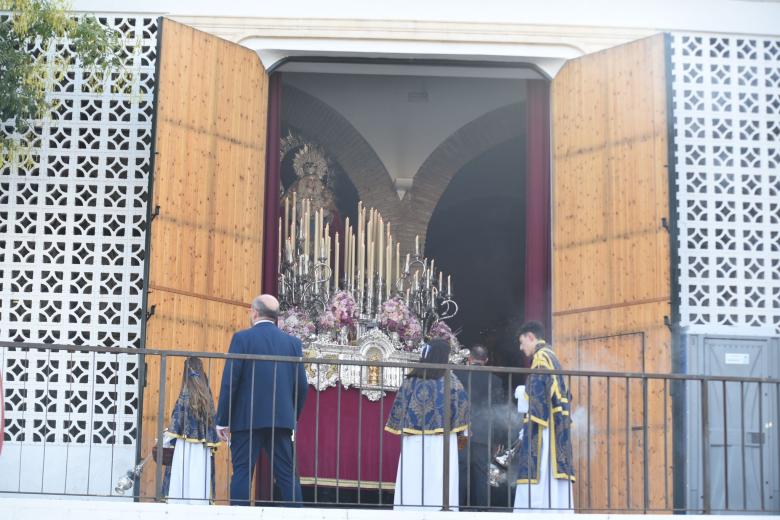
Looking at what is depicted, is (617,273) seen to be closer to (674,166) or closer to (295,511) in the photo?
(674,166)

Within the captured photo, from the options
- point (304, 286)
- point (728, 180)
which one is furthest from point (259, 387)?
point (728, 180)

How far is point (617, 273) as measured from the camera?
11.4 meters

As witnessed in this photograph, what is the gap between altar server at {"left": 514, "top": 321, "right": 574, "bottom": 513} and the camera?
913 centimetres

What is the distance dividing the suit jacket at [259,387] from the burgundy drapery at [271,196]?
3.64 m

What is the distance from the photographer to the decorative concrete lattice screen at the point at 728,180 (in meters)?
11.4

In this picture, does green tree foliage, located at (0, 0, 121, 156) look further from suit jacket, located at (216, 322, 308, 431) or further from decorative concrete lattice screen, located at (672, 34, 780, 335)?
decorative concrete lattice screen, located at (672, 34, 780, 335)

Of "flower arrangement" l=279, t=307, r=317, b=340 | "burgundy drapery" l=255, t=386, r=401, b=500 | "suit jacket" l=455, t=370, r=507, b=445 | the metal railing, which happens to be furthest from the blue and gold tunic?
"flower arrangement" l=279, t=307, r=317, b=340

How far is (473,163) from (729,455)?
27.1 feet

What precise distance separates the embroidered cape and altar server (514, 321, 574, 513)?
511 mm

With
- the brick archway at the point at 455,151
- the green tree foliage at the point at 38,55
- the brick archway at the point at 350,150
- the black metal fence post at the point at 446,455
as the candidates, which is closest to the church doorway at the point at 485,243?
the brick archway at the point at 455,151

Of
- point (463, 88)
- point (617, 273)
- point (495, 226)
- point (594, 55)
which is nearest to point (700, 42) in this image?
point (594, 55)

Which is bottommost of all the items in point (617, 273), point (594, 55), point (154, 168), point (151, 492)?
point (151, 492)

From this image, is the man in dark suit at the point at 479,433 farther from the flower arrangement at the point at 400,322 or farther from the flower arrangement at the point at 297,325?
the flower arrangement at the point at 297,325

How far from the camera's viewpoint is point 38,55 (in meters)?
11.7
